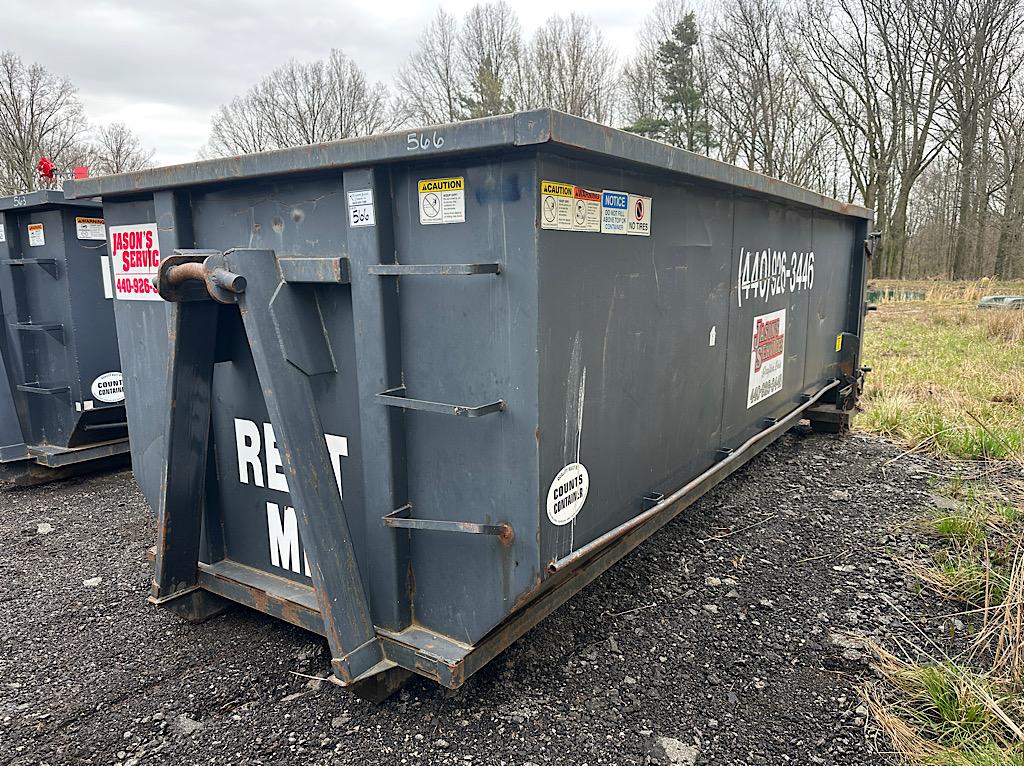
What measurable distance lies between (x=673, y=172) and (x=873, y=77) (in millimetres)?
28418

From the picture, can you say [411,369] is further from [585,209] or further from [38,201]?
[38,201]

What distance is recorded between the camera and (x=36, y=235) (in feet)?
14.9

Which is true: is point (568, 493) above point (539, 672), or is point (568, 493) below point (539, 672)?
above

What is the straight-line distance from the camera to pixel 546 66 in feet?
97.0

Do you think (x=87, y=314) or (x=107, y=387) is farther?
(x=107, y=387)

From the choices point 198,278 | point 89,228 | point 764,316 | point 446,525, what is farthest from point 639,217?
point 89,228

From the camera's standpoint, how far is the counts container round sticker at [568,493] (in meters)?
2.08

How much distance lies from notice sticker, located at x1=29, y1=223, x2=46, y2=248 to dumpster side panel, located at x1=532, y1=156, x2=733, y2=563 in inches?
158

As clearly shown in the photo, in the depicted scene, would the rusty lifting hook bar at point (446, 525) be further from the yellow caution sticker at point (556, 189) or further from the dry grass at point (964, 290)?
the dry grass at point (964, 290)

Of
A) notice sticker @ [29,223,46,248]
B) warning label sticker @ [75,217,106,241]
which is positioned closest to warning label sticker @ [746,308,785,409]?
warning label sticker @ [75,217,106,241]

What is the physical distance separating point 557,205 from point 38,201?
3.91 m

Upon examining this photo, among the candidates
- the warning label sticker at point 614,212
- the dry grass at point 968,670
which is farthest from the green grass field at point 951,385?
the warning label sticker at point 614,212

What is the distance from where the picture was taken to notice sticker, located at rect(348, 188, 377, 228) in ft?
6.57

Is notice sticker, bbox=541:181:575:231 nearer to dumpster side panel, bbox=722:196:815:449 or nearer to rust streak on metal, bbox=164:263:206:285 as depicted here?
rust streak on metal, bbox=164:263:206:285
